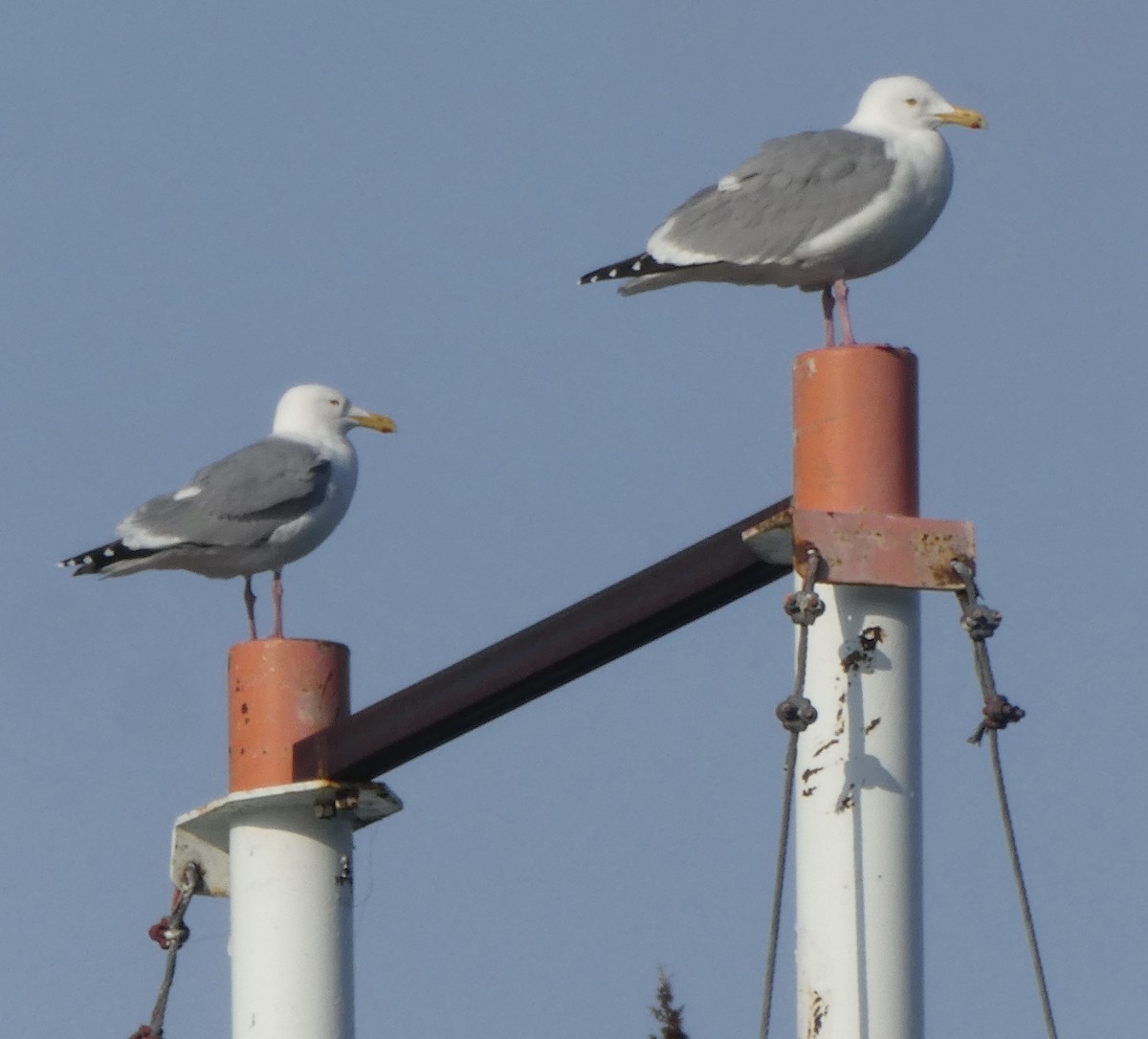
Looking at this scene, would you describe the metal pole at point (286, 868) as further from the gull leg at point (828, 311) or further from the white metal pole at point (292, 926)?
the gull leg at point (828, 311)

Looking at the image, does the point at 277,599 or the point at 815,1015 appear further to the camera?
the point at 277,599

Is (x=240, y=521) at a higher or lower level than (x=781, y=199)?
higher

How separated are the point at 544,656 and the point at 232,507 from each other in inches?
209

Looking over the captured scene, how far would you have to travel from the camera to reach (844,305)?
23.0ft

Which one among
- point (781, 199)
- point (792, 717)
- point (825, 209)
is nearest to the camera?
point (792, 717)

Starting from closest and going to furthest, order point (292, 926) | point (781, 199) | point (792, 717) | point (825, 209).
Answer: point (792, 717) → point (292, 926) → point (825, 209) → point (781, 199)

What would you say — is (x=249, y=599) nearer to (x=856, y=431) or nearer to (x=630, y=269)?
(x=630, y=269)

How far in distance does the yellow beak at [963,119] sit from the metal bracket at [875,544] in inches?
166

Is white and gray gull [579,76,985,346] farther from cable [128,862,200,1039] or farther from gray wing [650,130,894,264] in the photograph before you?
cable [128,862,200,1039]

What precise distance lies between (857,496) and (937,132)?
3.97 meters

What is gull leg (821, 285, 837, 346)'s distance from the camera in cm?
708

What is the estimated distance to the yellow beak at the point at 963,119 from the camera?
8789 mm

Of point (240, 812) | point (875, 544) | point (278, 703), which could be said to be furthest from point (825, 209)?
point (875, 544)

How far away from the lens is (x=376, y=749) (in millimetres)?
5938
